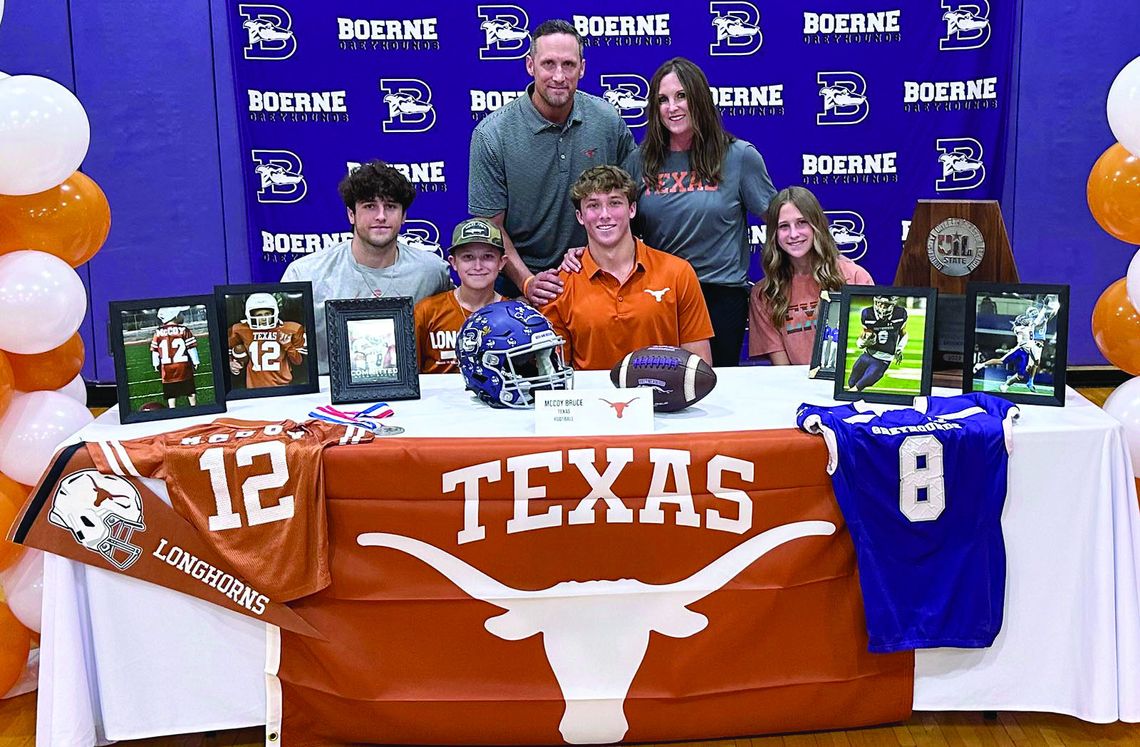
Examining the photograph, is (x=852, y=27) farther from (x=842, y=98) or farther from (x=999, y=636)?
(x=999, y=636)

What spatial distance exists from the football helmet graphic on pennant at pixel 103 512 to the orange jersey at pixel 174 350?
0.44m

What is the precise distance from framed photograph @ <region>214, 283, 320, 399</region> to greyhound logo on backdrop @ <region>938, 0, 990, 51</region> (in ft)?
14.3

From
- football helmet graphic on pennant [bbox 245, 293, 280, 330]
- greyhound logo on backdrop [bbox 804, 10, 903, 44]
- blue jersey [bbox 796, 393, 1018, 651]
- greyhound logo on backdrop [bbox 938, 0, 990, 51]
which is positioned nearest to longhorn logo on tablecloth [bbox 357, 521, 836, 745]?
blue jersey [bbox 796, 393, 1018, 651]

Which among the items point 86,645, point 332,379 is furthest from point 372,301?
point 86,645

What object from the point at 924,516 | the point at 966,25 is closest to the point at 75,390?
the point at 924,516

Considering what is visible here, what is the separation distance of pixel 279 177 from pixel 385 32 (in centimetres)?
100

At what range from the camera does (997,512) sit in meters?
2.64

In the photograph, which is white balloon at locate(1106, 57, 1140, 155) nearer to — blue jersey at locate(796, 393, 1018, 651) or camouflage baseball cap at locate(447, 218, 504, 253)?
blue jersey at locate(796, 393, 1018, 651)

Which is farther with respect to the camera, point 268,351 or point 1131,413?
point 268,351

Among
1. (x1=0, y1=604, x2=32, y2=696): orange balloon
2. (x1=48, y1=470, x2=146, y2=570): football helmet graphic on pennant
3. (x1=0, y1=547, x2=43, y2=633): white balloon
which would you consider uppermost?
(x1=48, y1=470, x2=146, y2=570): football helmet graphic on pennant

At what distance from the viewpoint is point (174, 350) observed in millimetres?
2963

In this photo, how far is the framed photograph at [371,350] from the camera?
307 cm

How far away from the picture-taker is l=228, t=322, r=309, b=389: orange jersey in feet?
10.3

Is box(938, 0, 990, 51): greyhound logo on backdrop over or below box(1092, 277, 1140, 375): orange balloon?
over
